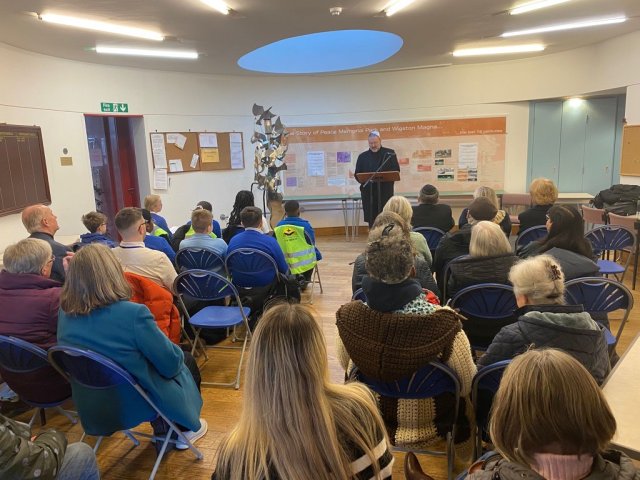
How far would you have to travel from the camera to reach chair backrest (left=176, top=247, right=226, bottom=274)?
3.64m

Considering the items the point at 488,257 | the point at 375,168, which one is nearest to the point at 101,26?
the point at 375,168

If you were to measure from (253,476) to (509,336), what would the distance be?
1.23 m

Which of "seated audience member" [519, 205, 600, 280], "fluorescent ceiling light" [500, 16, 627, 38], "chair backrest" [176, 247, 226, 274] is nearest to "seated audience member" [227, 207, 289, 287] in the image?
"chair backrest" [176, 247, 226, 274]

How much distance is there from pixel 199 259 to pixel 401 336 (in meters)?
2.39

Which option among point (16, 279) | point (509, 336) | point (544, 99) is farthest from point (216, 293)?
point (544, 99)

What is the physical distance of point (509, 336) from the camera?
1812 mm

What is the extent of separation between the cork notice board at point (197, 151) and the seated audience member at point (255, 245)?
15.0 feet

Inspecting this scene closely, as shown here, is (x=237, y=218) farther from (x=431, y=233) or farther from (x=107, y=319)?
(x=107, y=319)

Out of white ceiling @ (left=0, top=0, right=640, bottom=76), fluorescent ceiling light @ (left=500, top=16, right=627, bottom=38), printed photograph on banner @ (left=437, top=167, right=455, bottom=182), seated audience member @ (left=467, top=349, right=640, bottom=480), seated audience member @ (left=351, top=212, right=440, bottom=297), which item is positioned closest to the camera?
seated audience member @ (left=467, top=349, right=640, bottom=480)

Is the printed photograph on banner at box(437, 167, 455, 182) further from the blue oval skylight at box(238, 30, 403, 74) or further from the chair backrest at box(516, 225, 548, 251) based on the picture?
the chair backrest at box(516, 225, 548, 251)

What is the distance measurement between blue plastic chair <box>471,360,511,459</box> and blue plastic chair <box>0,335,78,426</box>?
191 cm

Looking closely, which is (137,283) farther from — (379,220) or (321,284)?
(321,284)

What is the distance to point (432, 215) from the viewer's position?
4539 mm

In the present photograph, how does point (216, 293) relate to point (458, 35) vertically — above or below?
below
